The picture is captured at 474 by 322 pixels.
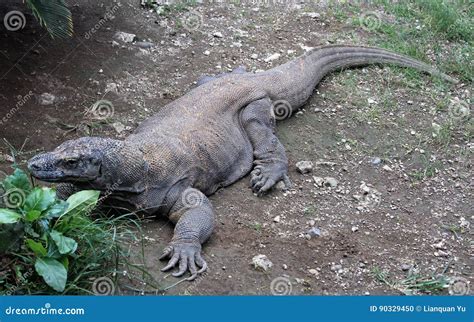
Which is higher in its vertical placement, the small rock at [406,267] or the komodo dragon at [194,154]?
the komodo dragon at [194,154]

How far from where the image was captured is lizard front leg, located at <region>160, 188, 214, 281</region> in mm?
5023

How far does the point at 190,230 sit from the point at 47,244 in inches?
49.0

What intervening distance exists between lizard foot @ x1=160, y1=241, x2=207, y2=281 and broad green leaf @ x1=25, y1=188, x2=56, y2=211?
1.05 metres

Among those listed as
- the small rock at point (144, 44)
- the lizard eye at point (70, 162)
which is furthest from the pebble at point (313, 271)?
the small rock at point (144, 44)

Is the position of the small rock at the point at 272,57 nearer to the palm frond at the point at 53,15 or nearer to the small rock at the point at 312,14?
the small rock at the point at 312,14

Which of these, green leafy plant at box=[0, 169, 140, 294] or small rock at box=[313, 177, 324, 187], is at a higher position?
green leafy plant at box=[0, 169, 140, 294]

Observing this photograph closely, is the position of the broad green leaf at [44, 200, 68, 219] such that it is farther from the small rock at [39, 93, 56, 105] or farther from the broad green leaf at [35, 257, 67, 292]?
the small rock at [39, 93, 56, 105]

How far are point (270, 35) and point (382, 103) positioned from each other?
1.94 m

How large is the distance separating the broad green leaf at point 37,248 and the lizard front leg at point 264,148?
92.3 inches

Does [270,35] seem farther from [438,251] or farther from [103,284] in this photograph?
[103,284]

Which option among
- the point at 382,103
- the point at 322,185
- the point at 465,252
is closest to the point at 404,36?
the point at 382,103

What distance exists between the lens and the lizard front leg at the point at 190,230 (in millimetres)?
5023

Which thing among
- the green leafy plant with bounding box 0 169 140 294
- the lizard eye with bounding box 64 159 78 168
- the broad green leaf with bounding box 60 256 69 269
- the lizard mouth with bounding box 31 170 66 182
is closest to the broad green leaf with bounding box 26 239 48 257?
the green leafy plant with bounding box 0 169 140 294

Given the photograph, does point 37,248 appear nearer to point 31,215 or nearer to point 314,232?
point 31,215
